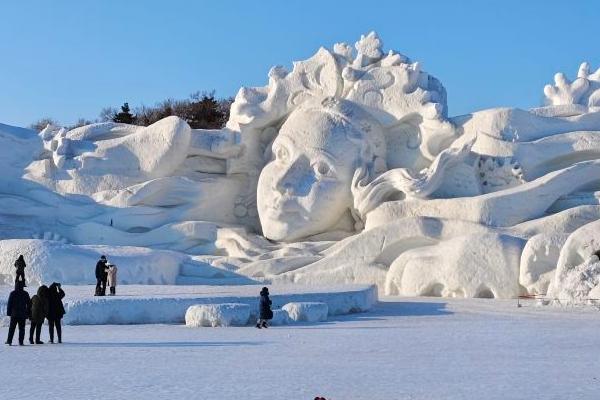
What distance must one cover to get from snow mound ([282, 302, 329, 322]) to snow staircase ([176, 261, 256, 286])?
16.4ft

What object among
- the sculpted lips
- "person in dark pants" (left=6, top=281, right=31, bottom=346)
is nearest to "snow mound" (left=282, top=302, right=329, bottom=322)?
"person in dark pants" (left=6, top=281, right=31, bottom=346)

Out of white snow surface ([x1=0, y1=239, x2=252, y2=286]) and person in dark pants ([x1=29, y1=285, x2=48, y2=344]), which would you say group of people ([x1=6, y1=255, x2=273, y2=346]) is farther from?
white snow surface ([x1=0, y1=239, x2=252, y2=286])

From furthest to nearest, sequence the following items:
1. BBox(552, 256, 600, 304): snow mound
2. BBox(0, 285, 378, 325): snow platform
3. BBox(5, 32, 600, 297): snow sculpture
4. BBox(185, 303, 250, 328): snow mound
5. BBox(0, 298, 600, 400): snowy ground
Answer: BBox(5, 32, 600, 297): snow sculpture < BBox(552, 256, 600, 304): snow mound < BBox(0, 285, 378, 325): snow platform < BBox(185, 303, 250, 328): snow mound < BBox(0, 298, 600, 400): snowy ground

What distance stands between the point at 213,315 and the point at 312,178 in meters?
7.42

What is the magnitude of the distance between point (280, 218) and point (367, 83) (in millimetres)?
3520

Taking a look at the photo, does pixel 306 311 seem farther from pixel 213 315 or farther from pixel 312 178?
pixel 312 178

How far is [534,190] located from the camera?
19703 millimetres

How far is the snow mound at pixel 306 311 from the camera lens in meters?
14.4

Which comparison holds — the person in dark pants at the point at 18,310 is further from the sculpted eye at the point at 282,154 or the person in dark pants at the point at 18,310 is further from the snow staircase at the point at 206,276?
the sculpted eye at the point at 282,154

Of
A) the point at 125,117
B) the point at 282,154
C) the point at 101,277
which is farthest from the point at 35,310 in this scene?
the point at 125,117

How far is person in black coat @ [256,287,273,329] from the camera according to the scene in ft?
43.8

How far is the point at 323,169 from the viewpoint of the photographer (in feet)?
68.6

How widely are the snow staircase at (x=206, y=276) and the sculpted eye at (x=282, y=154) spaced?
2755 mm

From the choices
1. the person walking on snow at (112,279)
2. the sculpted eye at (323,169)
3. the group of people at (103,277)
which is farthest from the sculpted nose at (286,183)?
the group of people at (103,277)
